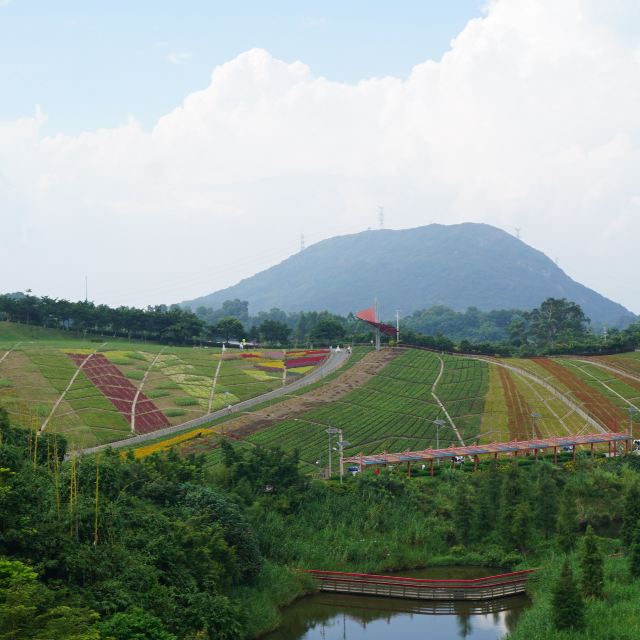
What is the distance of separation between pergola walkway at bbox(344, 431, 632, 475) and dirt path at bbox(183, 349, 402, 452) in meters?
11.1

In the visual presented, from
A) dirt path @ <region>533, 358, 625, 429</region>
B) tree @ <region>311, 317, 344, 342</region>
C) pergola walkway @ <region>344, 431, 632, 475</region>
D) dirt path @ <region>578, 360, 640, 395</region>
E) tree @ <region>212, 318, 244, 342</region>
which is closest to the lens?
pergola walkway @ <region>344, 431, 632, 475</region>

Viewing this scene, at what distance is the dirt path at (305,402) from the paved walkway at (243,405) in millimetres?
2190

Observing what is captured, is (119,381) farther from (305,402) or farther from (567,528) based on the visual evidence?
(567,528)

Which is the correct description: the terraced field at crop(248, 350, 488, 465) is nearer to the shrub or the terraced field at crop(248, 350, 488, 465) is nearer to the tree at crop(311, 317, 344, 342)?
the shrub

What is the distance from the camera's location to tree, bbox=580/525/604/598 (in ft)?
110

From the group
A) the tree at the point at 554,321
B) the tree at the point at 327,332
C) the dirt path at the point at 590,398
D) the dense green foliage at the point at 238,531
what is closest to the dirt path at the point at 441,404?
the dense green foliage at the point at 238,531

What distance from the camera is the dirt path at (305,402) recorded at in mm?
64250

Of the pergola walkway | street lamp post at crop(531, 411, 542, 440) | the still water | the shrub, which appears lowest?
the still water

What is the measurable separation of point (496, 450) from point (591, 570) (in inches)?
863

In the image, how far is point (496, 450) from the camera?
55594 mm

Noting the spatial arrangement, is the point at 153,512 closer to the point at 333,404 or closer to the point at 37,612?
the point at 37,612

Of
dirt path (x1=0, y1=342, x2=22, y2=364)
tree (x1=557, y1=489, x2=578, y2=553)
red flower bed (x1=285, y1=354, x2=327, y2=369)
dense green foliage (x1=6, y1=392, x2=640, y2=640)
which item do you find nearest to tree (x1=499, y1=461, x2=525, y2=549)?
dense green foliage (x1=6, y1=392, x2=640, y2=640)

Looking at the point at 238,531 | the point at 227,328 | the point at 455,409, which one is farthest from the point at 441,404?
the point at 227,328

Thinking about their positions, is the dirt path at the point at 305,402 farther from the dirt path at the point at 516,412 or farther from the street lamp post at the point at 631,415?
the street lamp post at the point at 631,415
